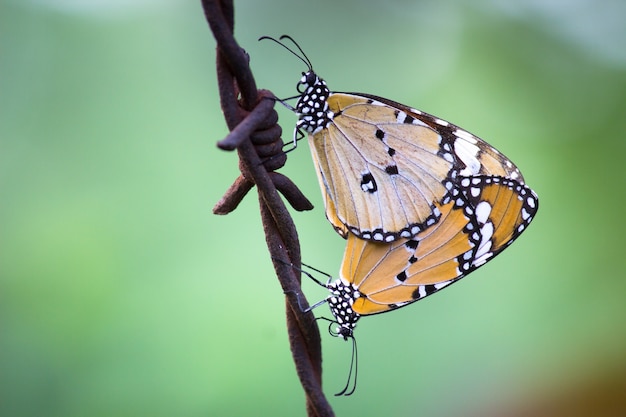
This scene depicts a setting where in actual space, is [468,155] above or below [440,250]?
above

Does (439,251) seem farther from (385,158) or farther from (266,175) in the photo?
(266,175)

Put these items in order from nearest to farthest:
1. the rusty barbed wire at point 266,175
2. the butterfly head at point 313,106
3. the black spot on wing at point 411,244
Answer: the rusty barbed wire at point 266,175
the black spot on wing at point 411,244
the butterfly head at point 313,106

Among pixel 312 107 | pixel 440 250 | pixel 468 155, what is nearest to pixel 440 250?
pixel 440 250

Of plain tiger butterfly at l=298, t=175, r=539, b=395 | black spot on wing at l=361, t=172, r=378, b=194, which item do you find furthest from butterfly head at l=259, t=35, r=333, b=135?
plain tiger butterfly at l=298, t=175, r=539, b=395

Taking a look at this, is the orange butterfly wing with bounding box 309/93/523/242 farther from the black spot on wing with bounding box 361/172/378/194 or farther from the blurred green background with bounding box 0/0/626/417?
the blurred green background with bounding box 0/0/626/417

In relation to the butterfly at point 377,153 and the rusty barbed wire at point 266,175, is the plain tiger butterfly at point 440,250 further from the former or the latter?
the rusty barbed wire at point 266,175

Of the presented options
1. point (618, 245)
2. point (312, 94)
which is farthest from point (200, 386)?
point (618, 245)

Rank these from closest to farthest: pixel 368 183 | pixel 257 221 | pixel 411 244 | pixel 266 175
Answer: pixel 266 175
pixel 411 244
pixel 368 183
pixel 257 221

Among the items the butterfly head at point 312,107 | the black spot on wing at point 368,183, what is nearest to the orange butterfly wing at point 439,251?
the black spot on wing at point 368,183
